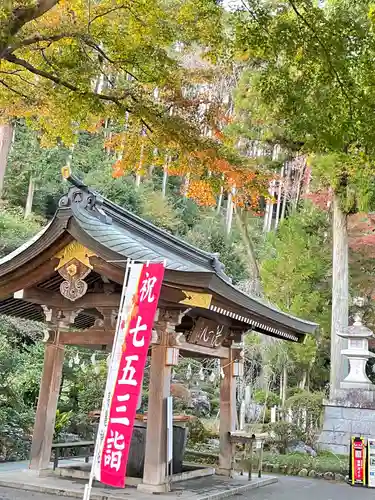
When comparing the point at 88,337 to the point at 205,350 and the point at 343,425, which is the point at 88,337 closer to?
the point at 205,350

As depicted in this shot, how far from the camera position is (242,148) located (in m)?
16.3

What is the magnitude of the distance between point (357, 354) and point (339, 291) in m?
2.21

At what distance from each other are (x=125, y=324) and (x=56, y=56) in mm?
4572

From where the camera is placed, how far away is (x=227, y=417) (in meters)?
8.93

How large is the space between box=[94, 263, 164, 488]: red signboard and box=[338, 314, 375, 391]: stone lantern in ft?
30.0

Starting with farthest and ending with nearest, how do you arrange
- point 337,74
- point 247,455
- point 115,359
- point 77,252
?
point 247,455 < point 77,252 < point 337,74 < point 115,359

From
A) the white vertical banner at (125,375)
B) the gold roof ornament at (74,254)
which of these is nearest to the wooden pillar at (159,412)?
the gold roof ornament at (74,254)

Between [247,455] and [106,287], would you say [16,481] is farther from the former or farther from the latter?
[247,455]

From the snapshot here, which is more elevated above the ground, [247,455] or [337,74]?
[337,74]

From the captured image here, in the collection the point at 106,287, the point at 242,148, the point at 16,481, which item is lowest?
the point at 16,481

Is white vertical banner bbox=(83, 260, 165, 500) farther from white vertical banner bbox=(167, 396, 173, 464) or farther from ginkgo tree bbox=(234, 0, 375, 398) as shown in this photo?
ginkgo tree bbox=(234, 0, 375, 398)

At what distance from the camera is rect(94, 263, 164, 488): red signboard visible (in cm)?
459

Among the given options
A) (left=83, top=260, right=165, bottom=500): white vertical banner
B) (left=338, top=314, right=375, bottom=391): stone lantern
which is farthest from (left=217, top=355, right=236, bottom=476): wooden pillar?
(left=338, top=314, right=375, bottom=391): stone lantern

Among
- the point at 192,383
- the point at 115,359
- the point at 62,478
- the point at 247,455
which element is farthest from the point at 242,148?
the point at 115,359
